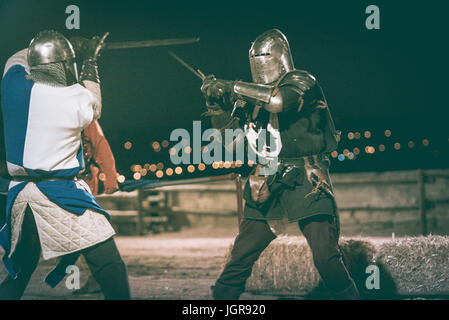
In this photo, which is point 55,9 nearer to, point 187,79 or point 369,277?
point 187,79

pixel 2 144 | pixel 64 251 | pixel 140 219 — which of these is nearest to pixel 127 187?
pixel 64 251

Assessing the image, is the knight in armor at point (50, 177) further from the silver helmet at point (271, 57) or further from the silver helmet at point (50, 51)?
the silver helmet at point (271, 57)

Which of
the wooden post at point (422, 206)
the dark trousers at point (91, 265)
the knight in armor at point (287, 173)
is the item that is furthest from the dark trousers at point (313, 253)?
the wooden post at point (422, 206)

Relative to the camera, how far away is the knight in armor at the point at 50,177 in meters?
3.14

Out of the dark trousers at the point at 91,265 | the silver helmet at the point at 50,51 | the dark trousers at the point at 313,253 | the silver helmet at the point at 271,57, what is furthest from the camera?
the silver helmet at the point at 271,57

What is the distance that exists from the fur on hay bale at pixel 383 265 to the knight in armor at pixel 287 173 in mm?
776

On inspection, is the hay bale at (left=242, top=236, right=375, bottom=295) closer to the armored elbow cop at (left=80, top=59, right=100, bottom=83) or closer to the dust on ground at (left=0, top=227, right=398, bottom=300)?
the dust on ground at (left=0, top=227, right=398, bottom=300)

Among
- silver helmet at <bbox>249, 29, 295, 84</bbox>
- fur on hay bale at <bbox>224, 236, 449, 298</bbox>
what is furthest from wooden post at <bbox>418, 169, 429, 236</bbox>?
silver helmet at <bbox>249, 29, 295, 84</bbox>

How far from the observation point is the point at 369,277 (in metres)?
3.96

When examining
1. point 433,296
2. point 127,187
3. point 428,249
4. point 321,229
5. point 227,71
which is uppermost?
point 227,71

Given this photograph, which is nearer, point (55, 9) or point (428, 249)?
point (428, 249)

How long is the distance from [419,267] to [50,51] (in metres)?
3.02

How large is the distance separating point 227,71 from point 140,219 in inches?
152

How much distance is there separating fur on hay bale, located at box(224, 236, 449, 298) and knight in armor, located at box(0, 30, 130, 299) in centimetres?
148
